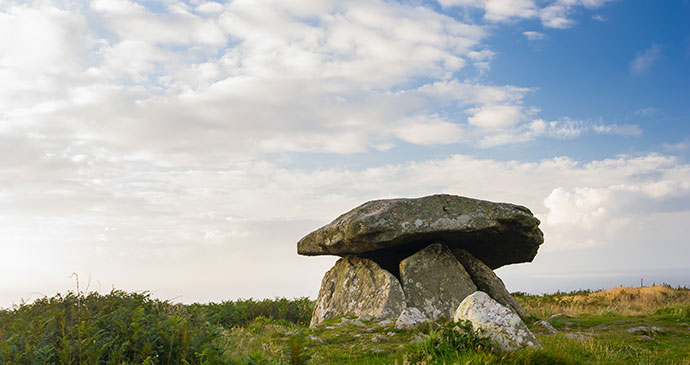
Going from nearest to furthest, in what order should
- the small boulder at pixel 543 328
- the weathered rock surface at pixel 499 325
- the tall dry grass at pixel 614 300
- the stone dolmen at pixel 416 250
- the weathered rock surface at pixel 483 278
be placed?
1. the weathered rock surface at pixel 499 325
2. the small boulder at pixel 543 328
3. the stone dolmen at pixel 416 250
4. the weathered rock surface at pixel 483 278
5. the tall dry grass at pixel 614 300

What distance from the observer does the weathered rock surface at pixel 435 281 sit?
1402cm

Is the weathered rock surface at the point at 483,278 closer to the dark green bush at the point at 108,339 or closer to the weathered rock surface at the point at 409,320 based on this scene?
the weathered rock surface at the point at 409,320

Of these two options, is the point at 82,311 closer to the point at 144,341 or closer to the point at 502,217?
the point at 144,341

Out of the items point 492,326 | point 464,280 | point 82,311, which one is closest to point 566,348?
point 492,326

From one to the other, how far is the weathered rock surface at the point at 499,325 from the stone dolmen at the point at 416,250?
4535 mm

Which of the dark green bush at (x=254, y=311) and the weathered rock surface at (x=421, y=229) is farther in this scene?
the dark green bush at (x=254, y=311)

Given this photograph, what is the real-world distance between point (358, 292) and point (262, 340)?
4.28 metres

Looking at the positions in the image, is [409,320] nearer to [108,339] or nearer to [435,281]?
[435,281]

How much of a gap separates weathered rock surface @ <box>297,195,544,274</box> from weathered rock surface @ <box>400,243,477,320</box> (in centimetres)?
49

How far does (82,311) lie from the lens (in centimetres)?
877

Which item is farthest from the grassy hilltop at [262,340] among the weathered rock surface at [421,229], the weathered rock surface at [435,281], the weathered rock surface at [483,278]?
the weathered rock surface at [421,229]

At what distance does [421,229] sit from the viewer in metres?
13.9

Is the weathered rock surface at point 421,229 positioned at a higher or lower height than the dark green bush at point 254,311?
higher

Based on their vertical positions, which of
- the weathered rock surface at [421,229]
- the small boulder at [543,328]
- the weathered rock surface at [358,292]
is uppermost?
the weathered rock surface at [421,229]
